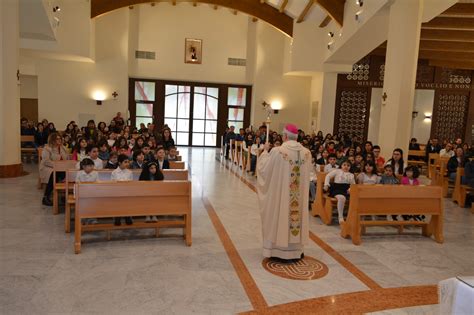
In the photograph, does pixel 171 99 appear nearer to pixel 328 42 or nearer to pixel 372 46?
pixel 328 42

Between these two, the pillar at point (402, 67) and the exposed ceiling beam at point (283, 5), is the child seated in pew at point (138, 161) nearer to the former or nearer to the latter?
the pillar at point (402, 67)

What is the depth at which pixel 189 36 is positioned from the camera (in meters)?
16.4

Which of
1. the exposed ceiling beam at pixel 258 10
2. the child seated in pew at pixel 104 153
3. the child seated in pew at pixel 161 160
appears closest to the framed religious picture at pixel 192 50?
the exposed ceiling beam at pixel 258 10

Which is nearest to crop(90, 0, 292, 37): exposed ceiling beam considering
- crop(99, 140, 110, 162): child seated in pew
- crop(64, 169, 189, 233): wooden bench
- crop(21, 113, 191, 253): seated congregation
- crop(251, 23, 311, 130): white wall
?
crop(251, 23, 311, 130): white wall

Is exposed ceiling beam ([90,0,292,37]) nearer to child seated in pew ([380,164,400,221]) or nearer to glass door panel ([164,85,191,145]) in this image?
glass door panel ([164,85,191,145])

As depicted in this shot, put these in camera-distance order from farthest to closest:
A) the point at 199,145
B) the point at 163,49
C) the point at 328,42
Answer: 1. the point at 199,145
2. the point at 163,49
3. the point at 328,42

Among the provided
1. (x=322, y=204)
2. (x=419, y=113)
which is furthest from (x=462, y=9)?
(x=419, y=113)

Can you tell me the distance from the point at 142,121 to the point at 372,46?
30.7 ft

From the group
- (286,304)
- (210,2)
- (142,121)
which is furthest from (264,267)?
(142,121)

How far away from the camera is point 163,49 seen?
16.2m

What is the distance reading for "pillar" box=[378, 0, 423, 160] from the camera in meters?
7.75

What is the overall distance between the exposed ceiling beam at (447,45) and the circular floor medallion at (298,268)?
10.6 meters

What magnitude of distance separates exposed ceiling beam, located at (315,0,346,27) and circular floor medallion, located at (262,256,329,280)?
28.7 feet

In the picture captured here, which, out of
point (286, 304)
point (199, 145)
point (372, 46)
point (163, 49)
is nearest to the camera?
point (286, 304)
